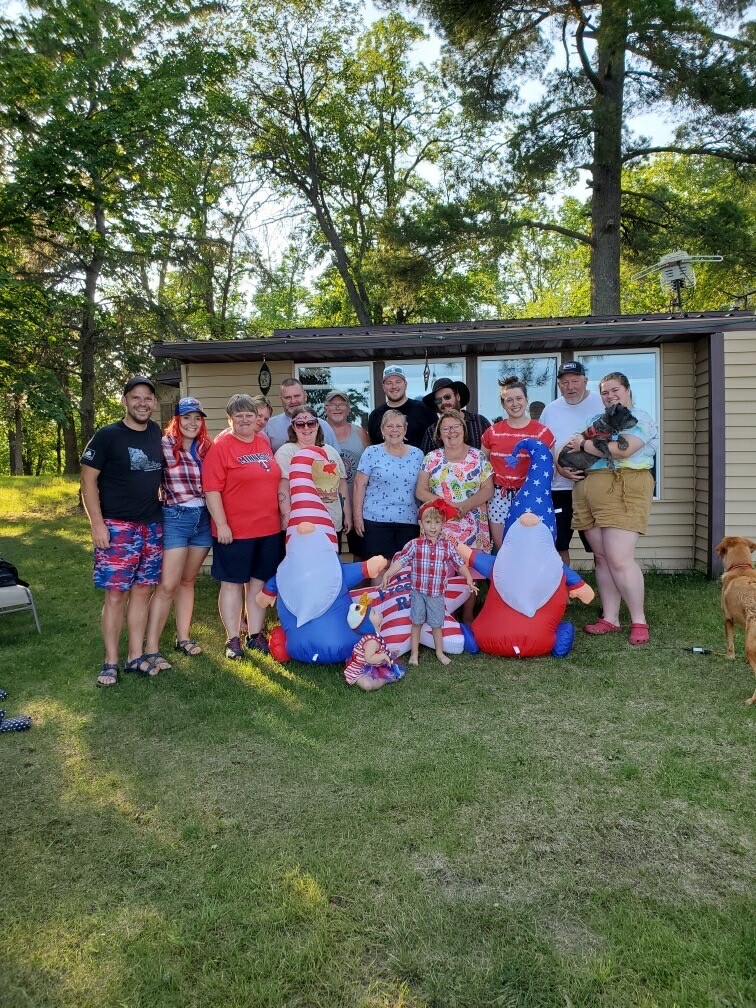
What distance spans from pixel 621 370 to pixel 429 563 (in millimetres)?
4367

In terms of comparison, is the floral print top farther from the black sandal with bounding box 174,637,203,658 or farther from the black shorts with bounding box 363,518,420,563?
the black sandal with bounding box 174,637,203,658

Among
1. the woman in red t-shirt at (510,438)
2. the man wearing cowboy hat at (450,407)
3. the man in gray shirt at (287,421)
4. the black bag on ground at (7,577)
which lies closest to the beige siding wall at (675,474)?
the man wearing cowboy hat at (450,407)

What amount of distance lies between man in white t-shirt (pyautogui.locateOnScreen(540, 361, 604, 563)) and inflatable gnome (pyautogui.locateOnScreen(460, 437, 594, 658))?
0.40 metres

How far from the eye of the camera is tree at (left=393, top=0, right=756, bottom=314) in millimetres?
10664

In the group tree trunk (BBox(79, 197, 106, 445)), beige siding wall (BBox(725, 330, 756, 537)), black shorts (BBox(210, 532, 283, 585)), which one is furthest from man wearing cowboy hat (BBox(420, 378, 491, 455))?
tree trunk (BBox(79, 197, 106, 445))

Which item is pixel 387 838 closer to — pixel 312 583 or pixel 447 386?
pixel 312 583

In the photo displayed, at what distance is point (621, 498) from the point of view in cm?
463

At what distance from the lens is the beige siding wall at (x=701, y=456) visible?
694 centimetres

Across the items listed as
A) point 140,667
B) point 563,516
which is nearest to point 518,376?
point 563,516

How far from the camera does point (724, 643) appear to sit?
475 centimetres

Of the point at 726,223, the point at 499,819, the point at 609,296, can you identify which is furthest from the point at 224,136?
the point at 499,819

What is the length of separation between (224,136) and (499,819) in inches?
808

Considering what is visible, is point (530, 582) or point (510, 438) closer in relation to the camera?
point (530, 582)

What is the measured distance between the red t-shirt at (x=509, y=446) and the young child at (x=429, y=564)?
24.2 inches
